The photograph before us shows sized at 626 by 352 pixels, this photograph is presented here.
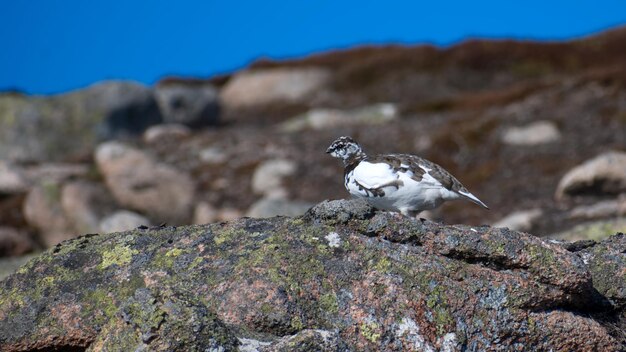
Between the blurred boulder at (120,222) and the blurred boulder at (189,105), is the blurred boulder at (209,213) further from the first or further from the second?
the blurred boulder at (189,105)

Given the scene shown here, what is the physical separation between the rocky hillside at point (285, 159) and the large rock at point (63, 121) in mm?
69

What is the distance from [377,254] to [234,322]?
1.20 metres

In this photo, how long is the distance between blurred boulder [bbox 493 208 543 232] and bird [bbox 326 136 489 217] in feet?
45.0

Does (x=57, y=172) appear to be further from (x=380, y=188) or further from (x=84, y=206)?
(x=380, y=188)

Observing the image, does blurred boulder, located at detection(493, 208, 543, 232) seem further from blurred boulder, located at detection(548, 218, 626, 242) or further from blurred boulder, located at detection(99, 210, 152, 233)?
blurred boulder, located at detection(99, 210, 152, 233)

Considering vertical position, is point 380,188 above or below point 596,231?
below

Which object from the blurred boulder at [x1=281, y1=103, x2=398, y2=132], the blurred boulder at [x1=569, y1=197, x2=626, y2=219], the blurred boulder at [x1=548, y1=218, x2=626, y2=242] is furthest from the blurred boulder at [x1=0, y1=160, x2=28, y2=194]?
→ the blurred boulder at [x1=548, y1=218, x2=626, y2=242]

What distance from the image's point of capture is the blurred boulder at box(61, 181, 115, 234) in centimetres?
2953

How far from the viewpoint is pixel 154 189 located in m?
32.5

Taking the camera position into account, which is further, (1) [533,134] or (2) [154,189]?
(2) [154,189]

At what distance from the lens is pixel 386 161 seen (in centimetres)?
840

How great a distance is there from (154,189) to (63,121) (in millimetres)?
15862

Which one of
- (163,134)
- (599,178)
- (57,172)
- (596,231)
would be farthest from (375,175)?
(163,134)

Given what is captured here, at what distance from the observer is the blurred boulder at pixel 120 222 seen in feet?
91.5
